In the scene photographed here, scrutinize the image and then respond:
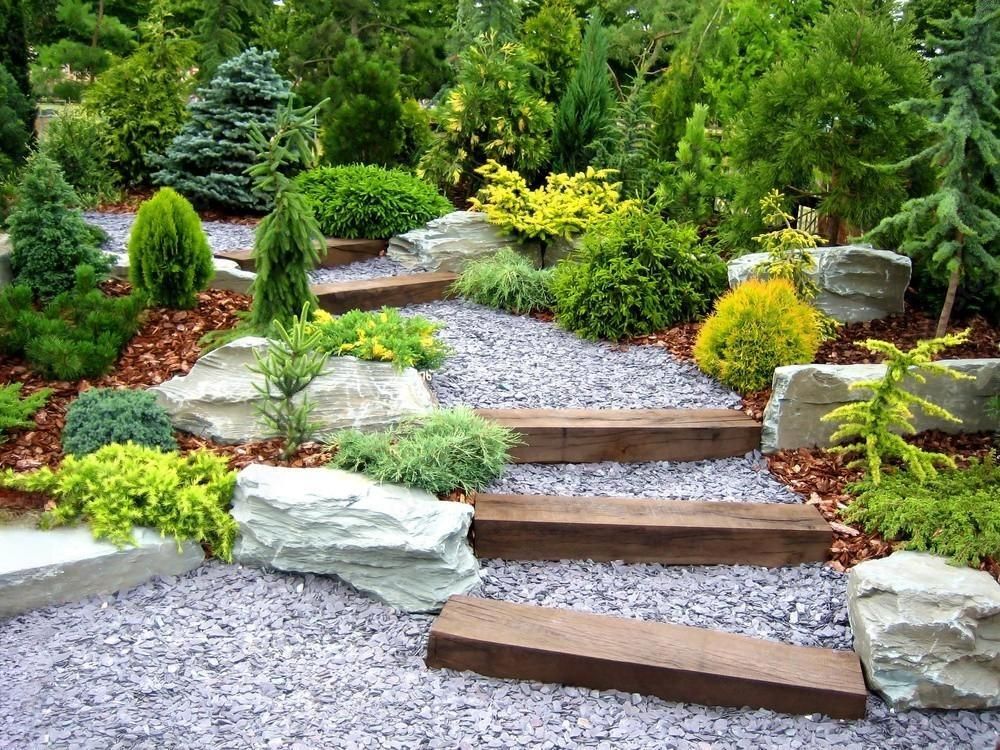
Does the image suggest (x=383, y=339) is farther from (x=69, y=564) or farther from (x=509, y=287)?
(x=69, y=564)

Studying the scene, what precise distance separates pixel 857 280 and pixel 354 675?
4.53 meters

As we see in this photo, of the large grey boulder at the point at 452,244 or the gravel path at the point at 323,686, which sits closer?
the gravel path at the point at 323,686

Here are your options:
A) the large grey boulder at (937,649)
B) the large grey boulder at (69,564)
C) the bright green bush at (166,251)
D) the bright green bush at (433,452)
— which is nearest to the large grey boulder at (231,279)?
the bright green bush at (166,251)

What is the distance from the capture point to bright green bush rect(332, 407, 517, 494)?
423 cm

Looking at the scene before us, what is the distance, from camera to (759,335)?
215 inches

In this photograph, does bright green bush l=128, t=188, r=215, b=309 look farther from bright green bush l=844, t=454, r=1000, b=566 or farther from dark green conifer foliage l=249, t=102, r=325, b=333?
bright green bush l=844, t=454, r=1000, b=566

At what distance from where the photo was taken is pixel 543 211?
7.88m

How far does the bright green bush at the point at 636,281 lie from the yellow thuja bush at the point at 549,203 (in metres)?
0.91

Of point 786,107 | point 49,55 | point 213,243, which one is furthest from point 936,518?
point 49,55

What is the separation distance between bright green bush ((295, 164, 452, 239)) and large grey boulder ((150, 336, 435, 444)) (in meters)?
3.30

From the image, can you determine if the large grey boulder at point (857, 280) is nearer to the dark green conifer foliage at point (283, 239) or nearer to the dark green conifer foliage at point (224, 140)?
the dark green conifer foliage at point (283, 239)

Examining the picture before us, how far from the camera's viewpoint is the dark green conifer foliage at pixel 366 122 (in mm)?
9414

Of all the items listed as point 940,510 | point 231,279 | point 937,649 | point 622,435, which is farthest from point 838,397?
point 231,279

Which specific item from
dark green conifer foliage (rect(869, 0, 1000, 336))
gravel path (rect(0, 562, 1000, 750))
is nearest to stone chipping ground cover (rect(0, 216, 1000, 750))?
gravel path (rect(0, 562, 1000, 750))
